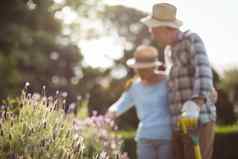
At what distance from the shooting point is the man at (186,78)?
478 cm

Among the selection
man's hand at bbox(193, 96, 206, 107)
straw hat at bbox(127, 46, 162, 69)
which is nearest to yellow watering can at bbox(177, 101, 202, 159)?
man's hand at bbox(193, 96, 206, 107)

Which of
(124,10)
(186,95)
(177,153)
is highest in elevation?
(124,10)

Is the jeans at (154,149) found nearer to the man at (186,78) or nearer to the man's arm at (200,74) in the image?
the man at (186,78)

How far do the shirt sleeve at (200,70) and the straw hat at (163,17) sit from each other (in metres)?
0.29

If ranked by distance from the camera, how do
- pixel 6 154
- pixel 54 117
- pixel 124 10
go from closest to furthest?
pixel 6 154 < pixel 54 117 < pixel 124 10

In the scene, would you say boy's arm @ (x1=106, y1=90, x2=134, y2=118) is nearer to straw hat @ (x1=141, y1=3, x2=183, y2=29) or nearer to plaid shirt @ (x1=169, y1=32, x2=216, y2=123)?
plaid shirt @ (x1=169, y1=32, x2=216, y2=123)

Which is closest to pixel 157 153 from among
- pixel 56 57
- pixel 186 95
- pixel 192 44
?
pixel 186 95

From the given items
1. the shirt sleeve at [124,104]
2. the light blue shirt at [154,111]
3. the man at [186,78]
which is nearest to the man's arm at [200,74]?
the man at [186,78]

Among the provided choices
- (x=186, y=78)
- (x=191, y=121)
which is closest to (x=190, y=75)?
(x=186, y=78)

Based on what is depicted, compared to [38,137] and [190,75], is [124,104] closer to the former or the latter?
[190,75]

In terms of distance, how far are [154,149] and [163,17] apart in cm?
104

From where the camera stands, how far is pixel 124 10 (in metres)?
20.3

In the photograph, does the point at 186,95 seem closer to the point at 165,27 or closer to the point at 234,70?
the point at 165,27

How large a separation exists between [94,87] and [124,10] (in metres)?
2.78
